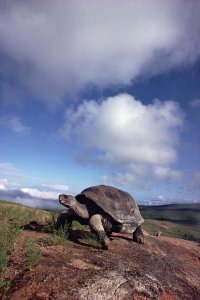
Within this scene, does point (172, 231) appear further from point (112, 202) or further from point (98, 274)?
point (98, 274)

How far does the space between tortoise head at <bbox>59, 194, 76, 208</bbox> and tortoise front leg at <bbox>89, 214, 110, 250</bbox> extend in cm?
93

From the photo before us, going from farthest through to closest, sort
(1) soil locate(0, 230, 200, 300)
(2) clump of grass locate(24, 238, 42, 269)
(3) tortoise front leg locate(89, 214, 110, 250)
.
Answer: (3) tortoise front leg locate(89, 214, 110, 250), (2) clump of grass locate(24, 238, 42, 269), (1) soil locate(0, 230, 200, 300)

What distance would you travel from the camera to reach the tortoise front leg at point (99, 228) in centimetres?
1122

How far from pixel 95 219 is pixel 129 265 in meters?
2.41

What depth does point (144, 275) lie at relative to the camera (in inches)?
376

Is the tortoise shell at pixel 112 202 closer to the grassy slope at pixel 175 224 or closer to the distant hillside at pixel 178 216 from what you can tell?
the grassy slope at pixel 175 224

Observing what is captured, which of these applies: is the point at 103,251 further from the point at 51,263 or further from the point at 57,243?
the point at 51,263

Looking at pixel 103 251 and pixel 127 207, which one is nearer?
pixel 103 251

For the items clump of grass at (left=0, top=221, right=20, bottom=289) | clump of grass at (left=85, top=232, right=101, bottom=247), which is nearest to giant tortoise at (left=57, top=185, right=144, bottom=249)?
clump of grass at (left=85, top=232, right=101, bottom=247)

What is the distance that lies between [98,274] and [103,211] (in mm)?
3980

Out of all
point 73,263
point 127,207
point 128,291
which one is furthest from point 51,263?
point 127,207

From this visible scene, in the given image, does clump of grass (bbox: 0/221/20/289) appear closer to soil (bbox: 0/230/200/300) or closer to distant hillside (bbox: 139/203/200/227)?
soil (bbox: 0/230/200/300)

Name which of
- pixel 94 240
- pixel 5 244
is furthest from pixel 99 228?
pixel 5 244

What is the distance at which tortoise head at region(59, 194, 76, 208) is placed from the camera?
40.8 feet
